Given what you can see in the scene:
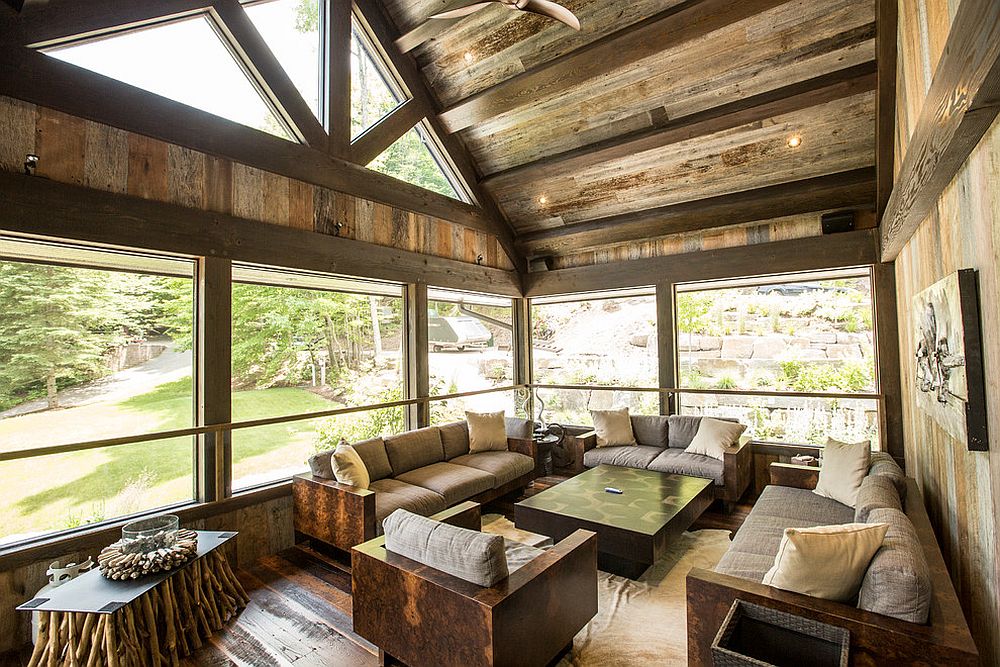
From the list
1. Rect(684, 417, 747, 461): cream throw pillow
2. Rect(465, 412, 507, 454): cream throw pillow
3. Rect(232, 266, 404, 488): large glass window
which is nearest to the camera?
Rect(232, 266, 404, 488): large glass window

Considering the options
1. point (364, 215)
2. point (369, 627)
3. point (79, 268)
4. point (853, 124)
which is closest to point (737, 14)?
point (853, 124)

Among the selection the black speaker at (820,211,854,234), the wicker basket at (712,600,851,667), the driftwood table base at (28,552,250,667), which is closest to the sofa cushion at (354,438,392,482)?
the driftwood table base at (28,552,250,667)

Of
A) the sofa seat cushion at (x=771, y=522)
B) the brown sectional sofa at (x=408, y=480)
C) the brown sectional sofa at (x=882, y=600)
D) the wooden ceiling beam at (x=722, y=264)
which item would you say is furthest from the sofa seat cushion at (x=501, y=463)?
the wooden ceiling beam at (x=722, y=264)

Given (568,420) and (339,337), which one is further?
(568,420)

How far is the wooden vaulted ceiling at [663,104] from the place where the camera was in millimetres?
3900

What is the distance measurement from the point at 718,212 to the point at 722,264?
0.61m

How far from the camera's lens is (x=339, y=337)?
15.3ft

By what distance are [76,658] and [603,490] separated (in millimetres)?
3411

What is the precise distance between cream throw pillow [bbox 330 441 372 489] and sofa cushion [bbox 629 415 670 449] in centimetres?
321

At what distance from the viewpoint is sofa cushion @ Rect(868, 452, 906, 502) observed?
3.05 m

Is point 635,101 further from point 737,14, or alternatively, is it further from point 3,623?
point 3,623

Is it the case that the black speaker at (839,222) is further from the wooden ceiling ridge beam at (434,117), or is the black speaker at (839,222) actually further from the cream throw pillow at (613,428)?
the wooden ceiling ridge beam at (434,117)

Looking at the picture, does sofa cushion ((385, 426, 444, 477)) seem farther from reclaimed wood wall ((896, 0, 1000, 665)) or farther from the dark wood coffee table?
reclaimed wood wall ((896, 0, 1000, 665))

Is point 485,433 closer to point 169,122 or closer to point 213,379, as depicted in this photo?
point 213,379
